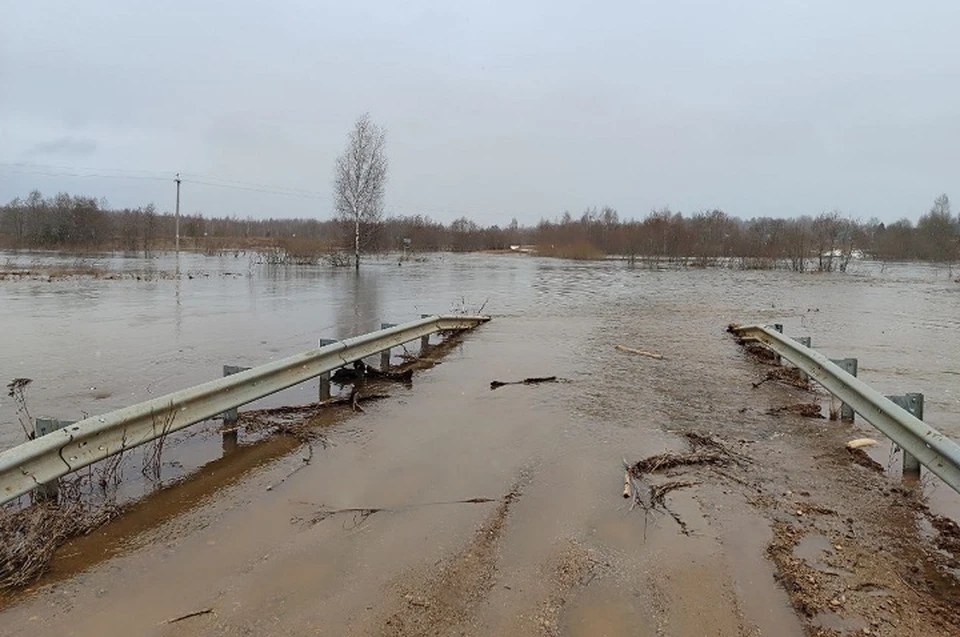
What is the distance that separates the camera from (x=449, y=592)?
10.9 ft

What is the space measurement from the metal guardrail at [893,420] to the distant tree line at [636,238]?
141 feet

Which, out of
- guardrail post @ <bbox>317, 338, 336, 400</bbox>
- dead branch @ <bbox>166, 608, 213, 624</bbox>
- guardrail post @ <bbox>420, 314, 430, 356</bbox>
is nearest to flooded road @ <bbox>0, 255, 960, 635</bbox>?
dead branch @ <bbox>166, 608, 213, 624</bbox>

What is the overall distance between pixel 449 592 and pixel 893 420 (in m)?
3.74

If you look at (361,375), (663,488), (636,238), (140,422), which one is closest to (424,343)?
(361,375)

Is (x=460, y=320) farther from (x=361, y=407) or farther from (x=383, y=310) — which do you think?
(x=361, y=407)

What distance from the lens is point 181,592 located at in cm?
330

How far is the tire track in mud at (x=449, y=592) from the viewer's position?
3029 millimetres

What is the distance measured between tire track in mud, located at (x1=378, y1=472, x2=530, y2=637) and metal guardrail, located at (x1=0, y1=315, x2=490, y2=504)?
7.61 feet

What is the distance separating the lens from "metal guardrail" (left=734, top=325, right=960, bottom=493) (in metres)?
4.10

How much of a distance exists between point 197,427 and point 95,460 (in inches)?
75.9

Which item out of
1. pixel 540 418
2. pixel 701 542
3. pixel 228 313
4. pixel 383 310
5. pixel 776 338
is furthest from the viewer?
pixel 383 310

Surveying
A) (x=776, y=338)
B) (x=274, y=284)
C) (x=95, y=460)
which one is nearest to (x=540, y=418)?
(x=95, y=460)

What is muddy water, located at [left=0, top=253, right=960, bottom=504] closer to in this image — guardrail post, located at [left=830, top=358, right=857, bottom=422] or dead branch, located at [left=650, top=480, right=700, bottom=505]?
guardrail post, located at [left=830, top=358, right=857, bottom=422]

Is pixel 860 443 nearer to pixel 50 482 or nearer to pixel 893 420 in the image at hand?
pixel 893 420
